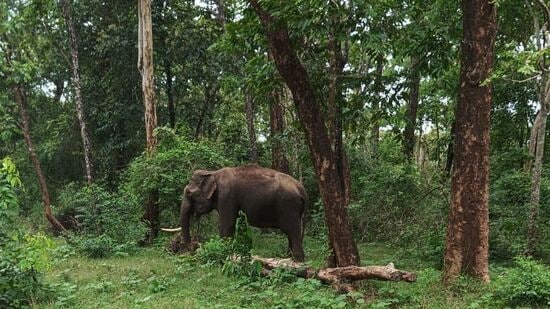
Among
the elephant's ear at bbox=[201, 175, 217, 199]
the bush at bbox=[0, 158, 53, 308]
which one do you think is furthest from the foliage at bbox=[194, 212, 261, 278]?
the bush at bbox=[0, 158, 53, 308]

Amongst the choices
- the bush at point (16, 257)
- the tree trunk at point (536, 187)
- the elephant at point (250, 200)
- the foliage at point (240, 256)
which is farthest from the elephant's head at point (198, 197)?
the tree trunk at point (536, 187)

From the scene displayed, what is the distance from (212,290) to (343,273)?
178cm

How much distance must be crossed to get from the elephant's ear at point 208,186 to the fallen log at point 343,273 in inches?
107

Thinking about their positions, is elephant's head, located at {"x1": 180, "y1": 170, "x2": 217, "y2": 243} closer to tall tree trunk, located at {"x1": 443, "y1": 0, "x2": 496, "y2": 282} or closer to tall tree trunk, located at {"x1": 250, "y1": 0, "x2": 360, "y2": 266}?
tall tree trunk, located at {"x1": 250, "y1": 0, "x2": 360, "y2": 266}

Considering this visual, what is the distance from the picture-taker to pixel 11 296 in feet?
21.6

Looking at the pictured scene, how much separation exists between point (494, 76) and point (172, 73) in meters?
13.4

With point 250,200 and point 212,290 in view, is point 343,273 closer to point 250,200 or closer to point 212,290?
point 212,290

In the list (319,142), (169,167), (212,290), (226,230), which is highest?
(319,142)

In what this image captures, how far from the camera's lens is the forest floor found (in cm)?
634

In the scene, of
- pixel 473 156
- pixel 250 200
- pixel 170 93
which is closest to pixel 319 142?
pixel 473 156

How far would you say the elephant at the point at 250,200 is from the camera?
34.2 feet

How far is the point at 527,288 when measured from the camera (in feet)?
19.3

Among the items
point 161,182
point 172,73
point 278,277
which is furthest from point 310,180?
point 278,277

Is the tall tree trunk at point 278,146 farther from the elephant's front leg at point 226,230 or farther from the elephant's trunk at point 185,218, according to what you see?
the elephant's front leg at point 226,230
